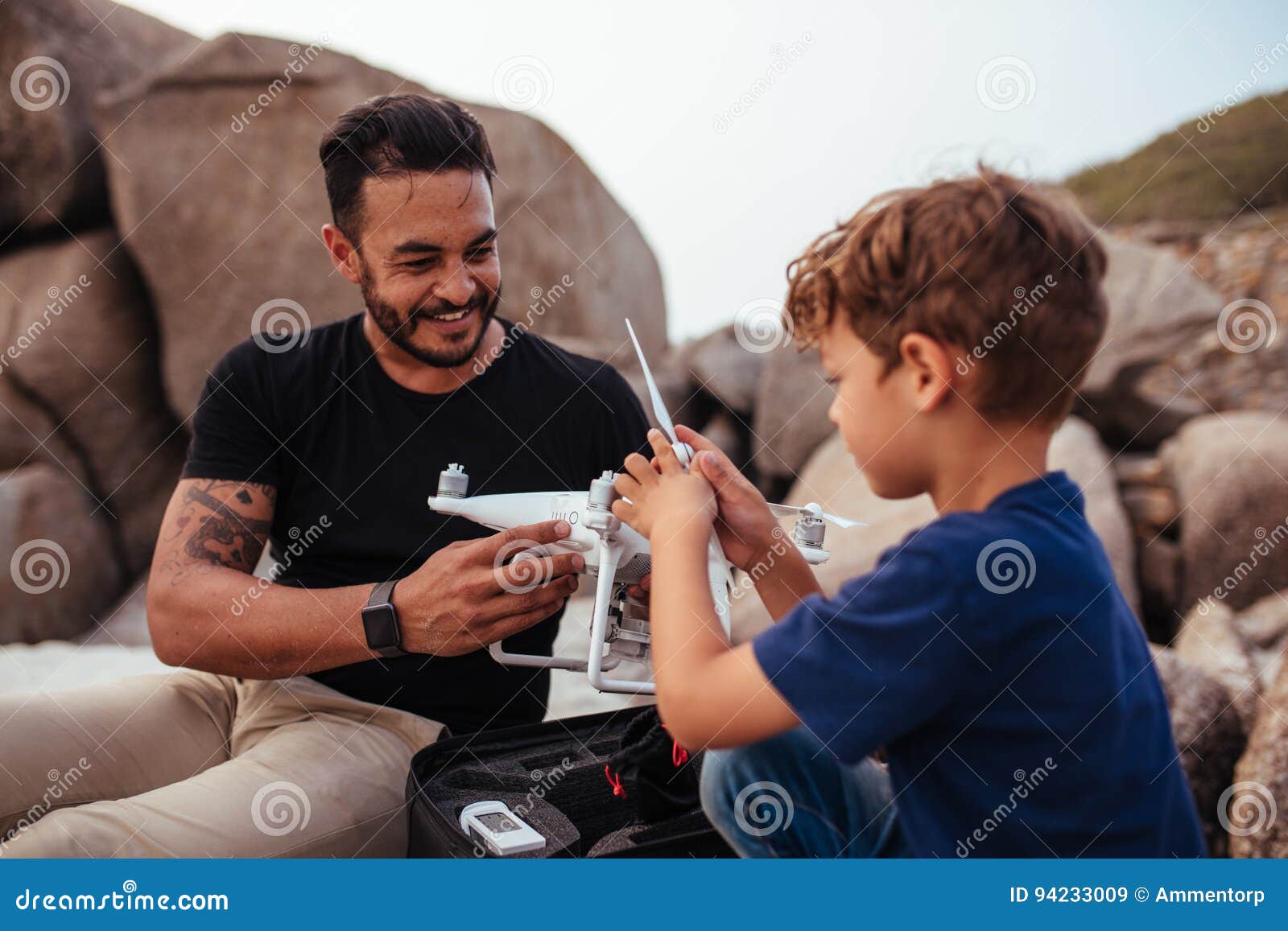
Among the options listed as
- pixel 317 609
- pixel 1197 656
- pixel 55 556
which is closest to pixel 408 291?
pixel 317 609

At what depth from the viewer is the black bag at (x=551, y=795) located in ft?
4.84

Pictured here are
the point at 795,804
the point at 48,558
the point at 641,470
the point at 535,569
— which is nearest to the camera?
the point at 795,804

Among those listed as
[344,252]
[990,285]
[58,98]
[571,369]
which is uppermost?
[58,98]

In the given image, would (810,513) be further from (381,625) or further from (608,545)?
(381,625)

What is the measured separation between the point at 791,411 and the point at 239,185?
3313 millimetres

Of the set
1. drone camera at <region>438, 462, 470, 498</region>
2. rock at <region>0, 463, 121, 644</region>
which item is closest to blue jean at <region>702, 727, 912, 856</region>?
drone camera at <region>438, 462, 470, 498</region>

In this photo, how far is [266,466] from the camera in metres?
1.95

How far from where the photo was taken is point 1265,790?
2146 millimetres

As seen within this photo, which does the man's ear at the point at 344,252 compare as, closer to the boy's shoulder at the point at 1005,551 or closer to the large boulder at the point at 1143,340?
the boy's shoulder at the point at 1005,551

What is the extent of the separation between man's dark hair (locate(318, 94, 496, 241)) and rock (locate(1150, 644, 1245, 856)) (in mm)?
2123

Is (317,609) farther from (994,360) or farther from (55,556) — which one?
(55,556)

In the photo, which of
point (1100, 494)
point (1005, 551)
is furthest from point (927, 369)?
point (1100, 494)

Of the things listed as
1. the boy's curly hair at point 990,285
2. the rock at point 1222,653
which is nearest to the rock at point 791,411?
the rock at point 1222,653

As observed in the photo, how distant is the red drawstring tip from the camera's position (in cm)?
159
